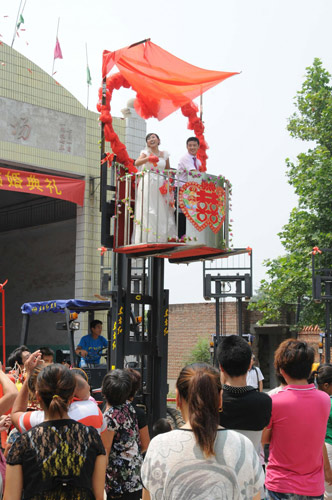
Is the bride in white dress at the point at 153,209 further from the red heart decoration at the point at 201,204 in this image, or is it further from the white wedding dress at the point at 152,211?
the red heart decoration at the point at 201,204

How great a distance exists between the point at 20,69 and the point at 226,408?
1721cm

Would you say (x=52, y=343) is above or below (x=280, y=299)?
below

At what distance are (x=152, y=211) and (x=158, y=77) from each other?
191cm

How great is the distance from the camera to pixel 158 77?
27.9 ft

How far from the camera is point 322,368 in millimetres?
5312

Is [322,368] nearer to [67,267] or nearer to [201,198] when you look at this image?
[201,198]

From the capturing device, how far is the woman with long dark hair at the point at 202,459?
2.96 metres

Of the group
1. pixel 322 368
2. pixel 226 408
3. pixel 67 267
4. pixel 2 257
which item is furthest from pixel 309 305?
pixel 226 408

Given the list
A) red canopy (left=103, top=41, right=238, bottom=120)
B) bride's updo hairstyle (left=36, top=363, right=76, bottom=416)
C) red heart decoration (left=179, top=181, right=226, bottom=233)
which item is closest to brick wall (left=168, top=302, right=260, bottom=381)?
red canopy (left=103, top=41, right=238, bottom=120)

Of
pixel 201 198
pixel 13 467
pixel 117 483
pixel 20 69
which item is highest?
pixel 20 69

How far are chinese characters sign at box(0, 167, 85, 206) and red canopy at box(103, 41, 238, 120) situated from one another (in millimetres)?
10035

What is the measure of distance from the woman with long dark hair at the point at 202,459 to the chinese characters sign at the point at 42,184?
15806mm

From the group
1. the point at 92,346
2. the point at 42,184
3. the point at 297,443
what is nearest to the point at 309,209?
the point at 42,184

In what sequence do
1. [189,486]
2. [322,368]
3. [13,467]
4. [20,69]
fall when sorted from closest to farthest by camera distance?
[189,486]
[13,467]
[322,368]
[20,69]
